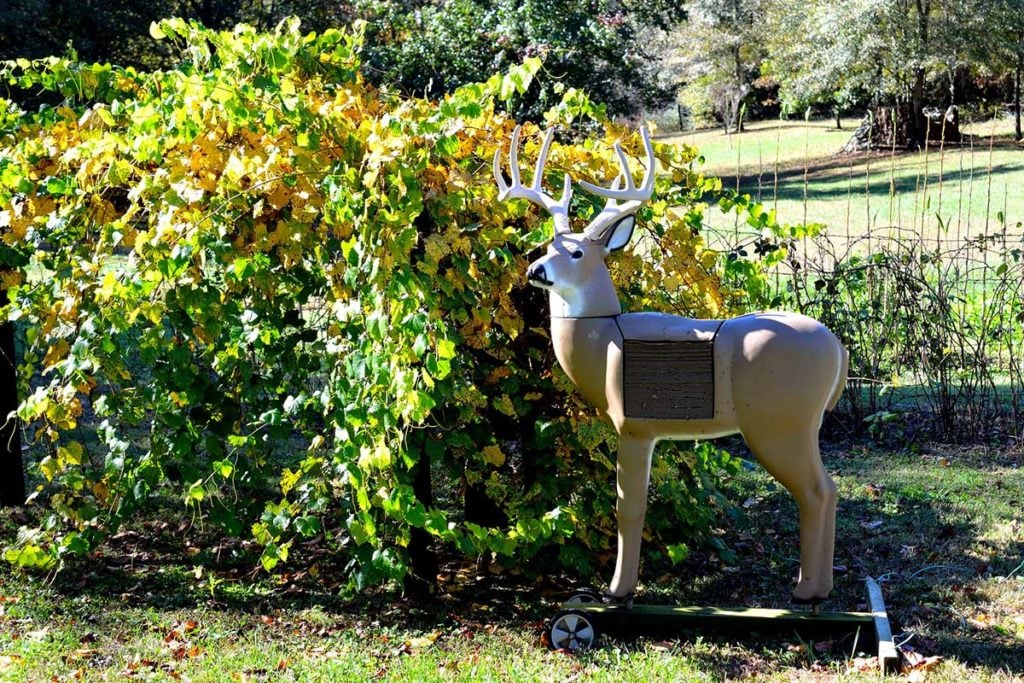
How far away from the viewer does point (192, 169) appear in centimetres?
493

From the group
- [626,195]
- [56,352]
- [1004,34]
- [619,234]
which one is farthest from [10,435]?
[1004,34]

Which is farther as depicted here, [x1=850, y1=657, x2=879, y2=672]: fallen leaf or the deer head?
the deer head

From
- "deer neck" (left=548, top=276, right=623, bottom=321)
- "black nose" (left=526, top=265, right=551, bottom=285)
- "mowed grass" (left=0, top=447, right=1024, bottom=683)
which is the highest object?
"black nose" (left=526, top=265, right=551, bottom=285)

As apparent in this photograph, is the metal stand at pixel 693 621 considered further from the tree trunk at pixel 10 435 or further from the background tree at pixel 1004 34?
the background tree at pixel 1004 34

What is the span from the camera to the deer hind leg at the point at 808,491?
449 centimetres

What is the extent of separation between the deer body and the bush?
39 cm

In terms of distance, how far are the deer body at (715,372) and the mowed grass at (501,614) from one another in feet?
1.37

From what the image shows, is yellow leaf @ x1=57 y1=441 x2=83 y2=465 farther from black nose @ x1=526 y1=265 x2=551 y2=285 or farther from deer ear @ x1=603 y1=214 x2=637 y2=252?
deer ear @ x1=603 y1=214 x2=637 y2=252

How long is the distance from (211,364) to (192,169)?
1.32 metres

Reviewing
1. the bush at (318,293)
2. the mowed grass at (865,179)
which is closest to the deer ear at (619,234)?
the bush at (318,293)

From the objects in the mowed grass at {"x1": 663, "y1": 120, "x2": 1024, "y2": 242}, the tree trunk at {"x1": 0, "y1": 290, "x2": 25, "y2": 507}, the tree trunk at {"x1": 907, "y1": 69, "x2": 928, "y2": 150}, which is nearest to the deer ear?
the tree trunk at {"x1": 0, "y1": 290, "x2": 25, "y2": 507}

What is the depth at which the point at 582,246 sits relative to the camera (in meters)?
4.59

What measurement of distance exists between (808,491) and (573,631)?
1.13 m

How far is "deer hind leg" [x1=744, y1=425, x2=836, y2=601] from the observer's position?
4488 mm
